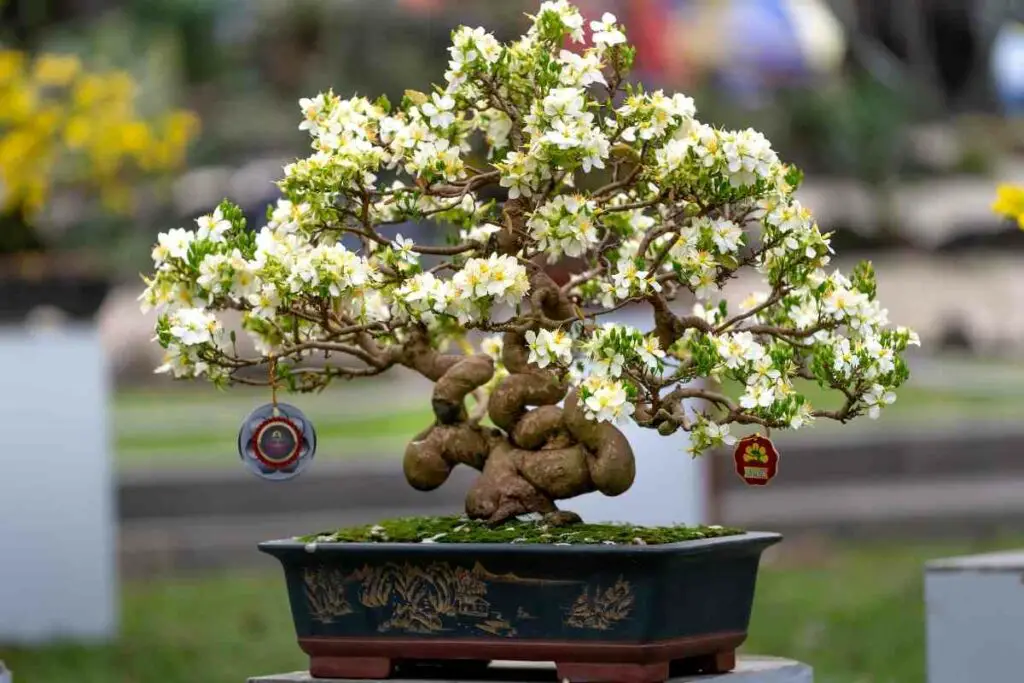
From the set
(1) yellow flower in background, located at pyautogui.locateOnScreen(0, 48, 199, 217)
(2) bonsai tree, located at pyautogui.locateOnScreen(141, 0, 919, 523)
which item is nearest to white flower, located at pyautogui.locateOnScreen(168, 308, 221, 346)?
(2) bonsai tree, located at pyautogui.locateOnScreen(141, 0, 919, 523)

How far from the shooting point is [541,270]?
8.54 feet

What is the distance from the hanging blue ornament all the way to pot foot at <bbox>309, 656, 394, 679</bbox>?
27 cm

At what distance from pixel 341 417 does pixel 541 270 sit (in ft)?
33.9

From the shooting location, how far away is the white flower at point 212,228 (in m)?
2.50

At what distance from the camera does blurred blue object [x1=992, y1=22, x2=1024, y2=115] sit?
17.5 meters

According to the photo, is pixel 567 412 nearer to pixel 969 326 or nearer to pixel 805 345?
pixel 805 345

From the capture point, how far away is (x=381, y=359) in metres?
2.78

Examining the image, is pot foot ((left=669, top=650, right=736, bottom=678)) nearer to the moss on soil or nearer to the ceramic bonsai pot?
the ceramic bonsai pot

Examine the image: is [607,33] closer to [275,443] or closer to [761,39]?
[275,443]

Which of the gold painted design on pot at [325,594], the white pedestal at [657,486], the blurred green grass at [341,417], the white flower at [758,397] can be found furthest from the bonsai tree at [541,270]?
the blurred green grass at [341,417]

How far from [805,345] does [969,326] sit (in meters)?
12.1

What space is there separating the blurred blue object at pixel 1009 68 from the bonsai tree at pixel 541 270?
15.5 m

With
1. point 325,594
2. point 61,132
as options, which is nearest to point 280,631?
point 61,132

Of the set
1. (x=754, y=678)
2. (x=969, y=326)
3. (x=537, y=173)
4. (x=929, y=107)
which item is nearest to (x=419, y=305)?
(x=537, y=173)
